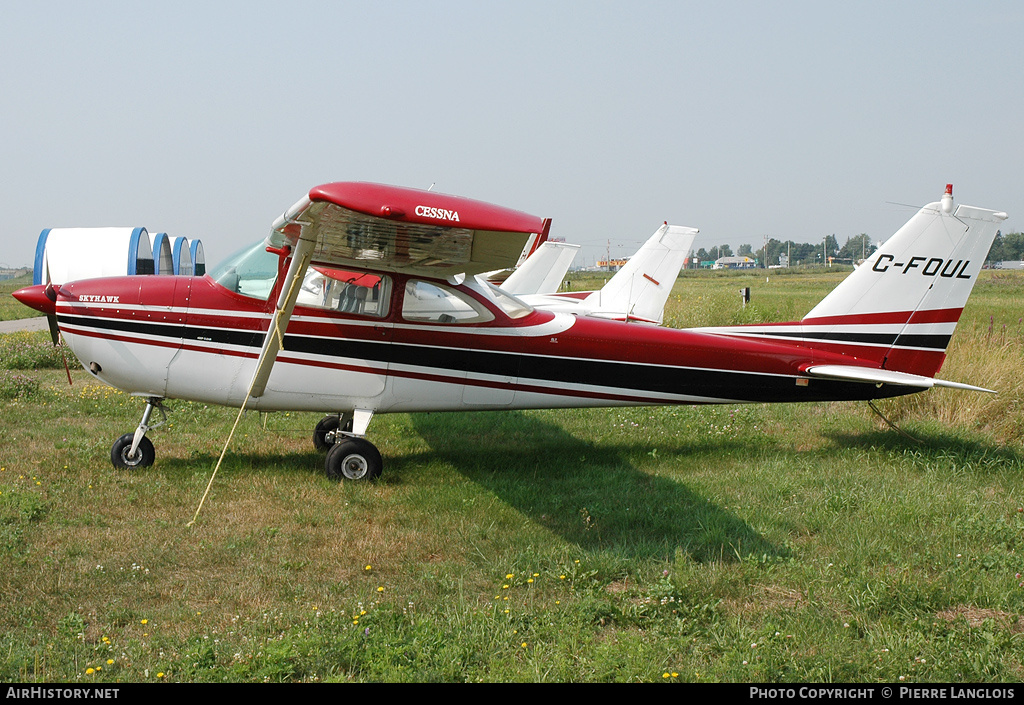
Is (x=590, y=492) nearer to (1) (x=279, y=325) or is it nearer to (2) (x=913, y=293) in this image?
(1) (x=279, y=325)

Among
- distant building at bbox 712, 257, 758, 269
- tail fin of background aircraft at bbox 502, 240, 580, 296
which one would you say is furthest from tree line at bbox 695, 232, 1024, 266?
tail fin of background aircraft at bbox 502, 240, 580, 296

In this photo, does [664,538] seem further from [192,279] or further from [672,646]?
[192,279]

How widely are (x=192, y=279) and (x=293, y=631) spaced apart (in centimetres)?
379

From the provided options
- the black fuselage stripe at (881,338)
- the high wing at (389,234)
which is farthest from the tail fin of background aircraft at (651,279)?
the high wing at (389,234)

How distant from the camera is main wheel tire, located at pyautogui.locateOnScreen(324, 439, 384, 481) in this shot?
630 cm

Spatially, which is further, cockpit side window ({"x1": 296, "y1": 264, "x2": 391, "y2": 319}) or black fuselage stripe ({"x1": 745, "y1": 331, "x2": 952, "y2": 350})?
black fuselage stripe ({"x1": 745, "y1": 331, "x2": 952, "y2": 350})

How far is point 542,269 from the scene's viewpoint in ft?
60.8

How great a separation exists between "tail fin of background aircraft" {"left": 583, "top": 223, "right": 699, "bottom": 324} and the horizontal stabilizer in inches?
272

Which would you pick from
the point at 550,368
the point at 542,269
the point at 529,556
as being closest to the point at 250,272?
the point at 550,368

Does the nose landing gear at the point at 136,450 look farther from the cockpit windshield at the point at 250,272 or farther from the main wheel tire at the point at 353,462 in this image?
the main wheel tire at the point at 353,462

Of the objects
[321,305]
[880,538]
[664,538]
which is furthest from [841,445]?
[321,305]

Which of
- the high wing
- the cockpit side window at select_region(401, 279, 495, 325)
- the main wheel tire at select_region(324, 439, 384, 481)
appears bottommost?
the main wheel tire at select_region(324, 439, 384, 481)

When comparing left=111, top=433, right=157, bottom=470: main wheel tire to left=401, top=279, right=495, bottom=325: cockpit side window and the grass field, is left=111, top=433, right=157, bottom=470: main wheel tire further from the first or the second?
left=401, top=279, right=495, bottom=325: cockpit side window

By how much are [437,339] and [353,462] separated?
4.15 feet
